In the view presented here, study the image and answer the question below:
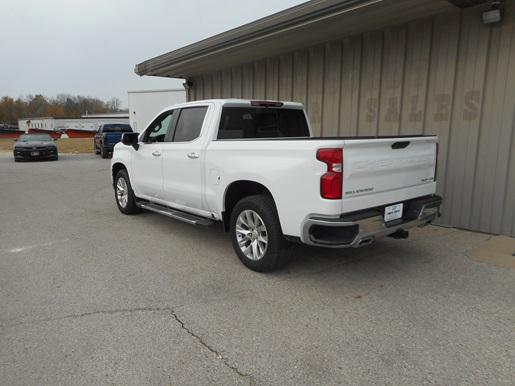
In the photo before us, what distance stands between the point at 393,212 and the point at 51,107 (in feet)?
425

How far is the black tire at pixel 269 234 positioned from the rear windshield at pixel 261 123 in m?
1.16

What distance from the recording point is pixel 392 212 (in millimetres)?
4199

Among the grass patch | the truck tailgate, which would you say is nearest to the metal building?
the truck tailgate

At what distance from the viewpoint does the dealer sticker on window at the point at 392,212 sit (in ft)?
13.5

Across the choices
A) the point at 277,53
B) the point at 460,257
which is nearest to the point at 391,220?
the point at 460,257

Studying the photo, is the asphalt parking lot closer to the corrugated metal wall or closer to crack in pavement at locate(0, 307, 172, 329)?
crack in pavement at locate(0, 307, 172, 329)

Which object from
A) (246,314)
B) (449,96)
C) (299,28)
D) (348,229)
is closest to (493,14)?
(449,96)

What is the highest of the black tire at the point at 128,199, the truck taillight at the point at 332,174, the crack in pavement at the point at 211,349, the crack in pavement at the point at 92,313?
the truck taillight at the point at 332,174

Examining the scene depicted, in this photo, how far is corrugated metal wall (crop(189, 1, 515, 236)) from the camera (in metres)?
5.69

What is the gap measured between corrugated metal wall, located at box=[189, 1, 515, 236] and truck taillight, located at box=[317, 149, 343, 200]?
3.44 m

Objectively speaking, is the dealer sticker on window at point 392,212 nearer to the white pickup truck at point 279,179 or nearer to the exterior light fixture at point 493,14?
the white pickup truck at point 279,179

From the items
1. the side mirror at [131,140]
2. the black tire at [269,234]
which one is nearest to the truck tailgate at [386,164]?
the black tire at [269,234]

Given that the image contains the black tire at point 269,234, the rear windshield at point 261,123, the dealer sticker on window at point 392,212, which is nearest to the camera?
the dealer sticker on window at point 392,212

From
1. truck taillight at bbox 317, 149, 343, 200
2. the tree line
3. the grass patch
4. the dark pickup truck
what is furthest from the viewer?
the tree line
